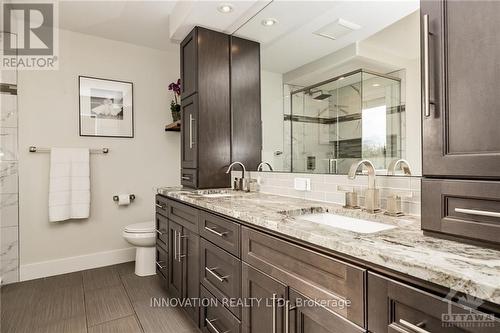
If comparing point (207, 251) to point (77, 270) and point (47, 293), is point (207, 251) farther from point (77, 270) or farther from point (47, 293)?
point (77, 270)

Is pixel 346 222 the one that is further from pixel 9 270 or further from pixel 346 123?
pixel 9 270

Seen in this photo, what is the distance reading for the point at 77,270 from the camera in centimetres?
291

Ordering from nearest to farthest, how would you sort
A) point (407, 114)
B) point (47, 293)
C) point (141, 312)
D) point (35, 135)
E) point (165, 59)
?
1. point (407, 114)
2. point (141, 312)
3. point (47, 293)
4. point (35, 135)
5. point (165, 59)

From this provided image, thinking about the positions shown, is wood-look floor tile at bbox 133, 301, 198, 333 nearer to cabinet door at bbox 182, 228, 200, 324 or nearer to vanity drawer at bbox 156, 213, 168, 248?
cabinet door at bbox 182, 228, 200, 324

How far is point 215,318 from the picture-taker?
1.54 meters

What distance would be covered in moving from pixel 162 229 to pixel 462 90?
2.22 metres

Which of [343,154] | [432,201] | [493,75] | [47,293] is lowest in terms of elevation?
[47,293]

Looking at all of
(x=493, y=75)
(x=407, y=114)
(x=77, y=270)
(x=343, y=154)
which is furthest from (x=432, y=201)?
(x=77, y=270)

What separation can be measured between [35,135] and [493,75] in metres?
3.43

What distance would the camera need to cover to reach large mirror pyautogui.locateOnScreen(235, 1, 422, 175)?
1364mm

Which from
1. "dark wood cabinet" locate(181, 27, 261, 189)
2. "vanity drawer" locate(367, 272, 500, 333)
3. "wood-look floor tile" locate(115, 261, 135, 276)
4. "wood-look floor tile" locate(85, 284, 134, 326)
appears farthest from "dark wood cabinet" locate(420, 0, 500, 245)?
"wood-look floor tile" locate(115, 261, 135, 276)

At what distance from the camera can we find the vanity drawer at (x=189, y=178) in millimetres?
2470

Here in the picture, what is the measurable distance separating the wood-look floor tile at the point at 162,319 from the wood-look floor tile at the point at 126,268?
2.38 ft

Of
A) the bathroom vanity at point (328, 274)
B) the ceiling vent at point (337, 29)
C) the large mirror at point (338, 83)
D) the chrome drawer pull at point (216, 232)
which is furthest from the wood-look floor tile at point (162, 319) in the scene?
the ceiling vent at point (337, 29)
